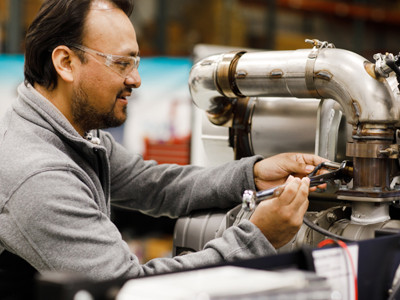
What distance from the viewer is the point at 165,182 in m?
1.60

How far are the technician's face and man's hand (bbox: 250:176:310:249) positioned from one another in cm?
49

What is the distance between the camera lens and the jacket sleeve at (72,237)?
1126mm

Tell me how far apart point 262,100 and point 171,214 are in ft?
1.25

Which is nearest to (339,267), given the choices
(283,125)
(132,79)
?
(283,125)

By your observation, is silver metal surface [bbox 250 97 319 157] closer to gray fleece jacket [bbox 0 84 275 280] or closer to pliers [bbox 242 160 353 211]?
pliers [bbox 242 160 353 211]

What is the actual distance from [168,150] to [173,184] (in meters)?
1.38

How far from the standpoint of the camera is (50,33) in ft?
4.72

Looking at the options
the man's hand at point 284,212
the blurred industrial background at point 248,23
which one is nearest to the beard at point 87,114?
the man's hand at point 284,212

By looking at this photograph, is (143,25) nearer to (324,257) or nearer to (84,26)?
(84,26)

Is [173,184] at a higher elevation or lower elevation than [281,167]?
lower

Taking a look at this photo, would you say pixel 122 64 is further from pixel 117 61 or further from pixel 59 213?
pixel 59 213

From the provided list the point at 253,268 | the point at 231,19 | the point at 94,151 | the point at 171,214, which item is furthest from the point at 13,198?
the point at 231,19

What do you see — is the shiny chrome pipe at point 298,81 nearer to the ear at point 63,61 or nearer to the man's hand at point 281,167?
the man's hand at point 281,167

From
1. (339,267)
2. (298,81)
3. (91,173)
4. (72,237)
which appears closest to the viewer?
(339,267)
